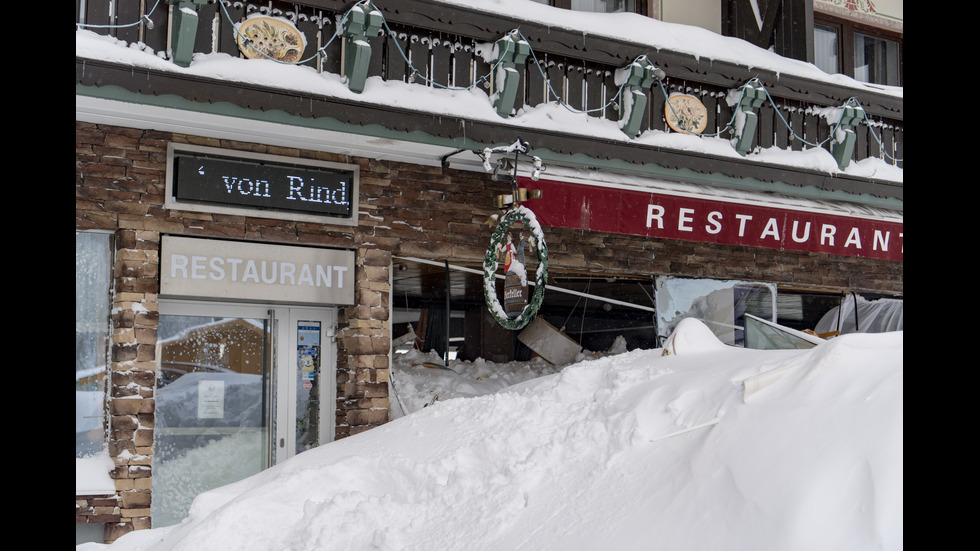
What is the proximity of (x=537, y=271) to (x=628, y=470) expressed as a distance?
420 cm

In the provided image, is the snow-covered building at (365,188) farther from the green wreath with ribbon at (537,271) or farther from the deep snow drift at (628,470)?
the deep snow drift at (628,470)

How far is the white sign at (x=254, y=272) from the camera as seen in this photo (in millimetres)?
8297

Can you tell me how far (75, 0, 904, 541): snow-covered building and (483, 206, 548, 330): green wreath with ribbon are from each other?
2 centimetres

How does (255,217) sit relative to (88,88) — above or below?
below

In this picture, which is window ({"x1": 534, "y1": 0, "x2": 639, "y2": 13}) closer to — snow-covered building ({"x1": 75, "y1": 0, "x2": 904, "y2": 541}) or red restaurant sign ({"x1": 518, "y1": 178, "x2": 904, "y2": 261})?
snow-covered building ({"x1": 75, "y1": 0, "x2": 904, "y2": 541})

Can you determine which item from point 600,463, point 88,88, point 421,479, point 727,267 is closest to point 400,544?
point 421,479

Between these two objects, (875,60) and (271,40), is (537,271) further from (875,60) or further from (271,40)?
(875,60)

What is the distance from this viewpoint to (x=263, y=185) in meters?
8.68

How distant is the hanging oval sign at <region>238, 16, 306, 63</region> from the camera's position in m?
7.86

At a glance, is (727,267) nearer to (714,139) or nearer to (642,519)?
(714,139)

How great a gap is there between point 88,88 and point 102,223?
140cm

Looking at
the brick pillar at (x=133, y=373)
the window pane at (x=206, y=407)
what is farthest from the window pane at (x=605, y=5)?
the brick pillar at (x=133, y=373)

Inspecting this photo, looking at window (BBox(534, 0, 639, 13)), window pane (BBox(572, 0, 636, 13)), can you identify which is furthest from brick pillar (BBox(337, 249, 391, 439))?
window pane (BBox(572, 0, 636, 13))

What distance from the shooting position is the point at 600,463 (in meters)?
4.35
